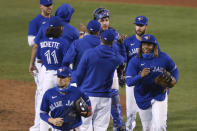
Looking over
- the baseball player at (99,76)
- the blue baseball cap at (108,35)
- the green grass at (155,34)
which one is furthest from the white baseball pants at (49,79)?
the green grass at (155,34)

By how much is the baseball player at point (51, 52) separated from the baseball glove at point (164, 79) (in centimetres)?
159

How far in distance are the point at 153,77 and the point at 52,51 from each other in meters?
1.65

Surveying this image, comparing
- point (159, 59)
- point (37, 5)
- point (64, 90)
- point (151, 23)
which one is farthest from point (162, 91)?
point (37, 5)

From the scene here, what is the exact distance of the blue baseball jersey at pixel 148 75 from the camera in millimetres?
8367

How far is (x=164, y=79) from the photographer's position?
823 cm

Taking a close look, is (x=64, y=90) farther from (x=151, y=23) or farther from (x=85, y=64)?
(x=151, y=23)

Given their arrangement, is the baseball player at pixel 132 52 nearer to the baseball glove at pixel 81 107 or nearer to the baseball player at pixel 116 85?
the baseball player at pixel 116 85

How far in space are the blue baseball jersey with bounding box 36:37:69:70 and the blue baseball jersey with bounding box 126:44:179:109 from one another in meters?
1.13

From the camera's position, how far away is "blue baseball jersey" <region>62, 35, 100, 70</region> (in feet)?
28.3

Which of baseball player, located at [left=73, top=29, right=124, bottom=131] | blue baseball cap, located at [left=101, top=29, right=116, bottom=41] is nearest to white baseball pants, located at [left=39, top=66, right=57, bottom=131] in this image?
baseball player, located at [left=73, top=29, right=124, bottom=131]

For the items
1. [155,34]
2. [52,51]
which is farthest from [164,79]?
[155,34]

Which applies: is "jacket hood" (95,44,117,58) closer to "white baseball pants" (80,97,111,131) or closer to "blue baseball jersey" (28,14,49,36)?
"white baseball pants" (80,97,111,131)

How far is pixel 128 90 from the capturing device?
376 inches

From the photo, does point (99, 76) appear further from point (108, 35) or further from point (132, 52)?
point (132, 52)
